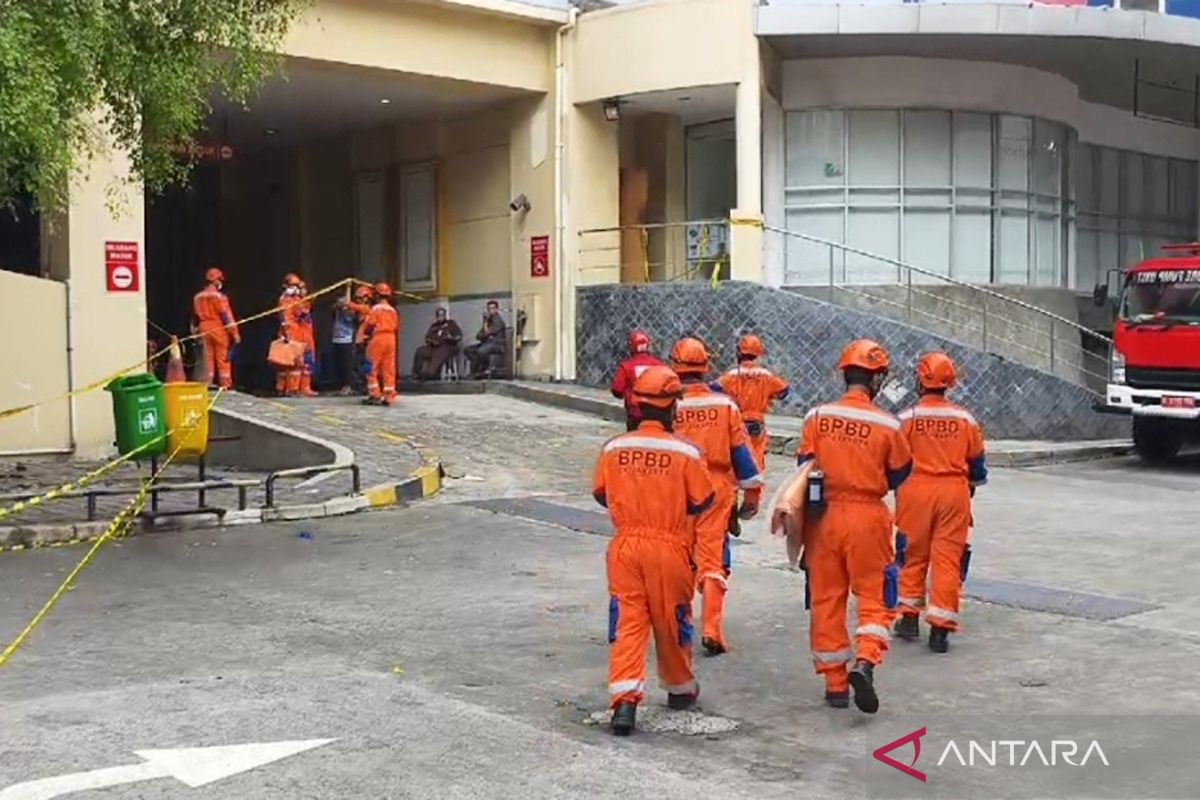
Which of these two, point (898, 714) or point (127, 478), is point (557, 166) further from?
point (898, 714)

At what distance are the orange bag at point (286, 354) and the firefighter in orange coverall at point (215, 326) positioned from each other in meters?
0.93

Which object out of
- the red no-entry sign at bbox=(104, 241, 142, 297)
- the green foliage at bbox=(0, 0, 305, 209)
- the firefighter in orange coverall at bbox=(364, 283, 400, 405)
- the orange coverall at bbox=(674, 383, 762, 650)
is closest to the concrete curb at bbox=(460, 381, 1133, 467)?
the firefighter in orange coverall at bbox=(364, 283, 400, 405)

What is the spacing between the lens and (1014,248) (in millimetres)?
23109

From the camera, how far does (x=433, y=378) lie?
24.3 meters

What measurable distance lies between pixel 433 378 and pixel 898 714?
18396mm

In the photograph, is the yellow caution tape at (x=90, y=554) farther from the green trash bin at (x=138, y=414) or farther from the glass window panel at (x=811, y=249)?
the glass window panel at (x=811, y=249)

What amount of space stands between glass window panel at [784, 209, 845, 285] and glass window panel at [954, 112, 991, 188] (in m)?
2.12

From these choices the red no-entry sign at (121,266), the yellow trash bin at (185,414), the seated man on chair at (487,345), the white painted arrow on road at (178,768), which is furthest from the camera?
the seated man on chair at (487,345)

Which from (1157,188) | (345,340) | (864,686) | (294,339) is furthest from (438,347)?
(864,686)

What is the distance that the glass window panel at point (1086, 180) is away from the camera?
2603 centimetres

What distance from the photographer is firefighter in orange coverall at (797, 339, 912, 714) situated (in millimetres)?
6527

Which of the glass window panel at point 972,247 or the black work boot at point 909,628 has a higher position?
the glass window panel at point 972,247

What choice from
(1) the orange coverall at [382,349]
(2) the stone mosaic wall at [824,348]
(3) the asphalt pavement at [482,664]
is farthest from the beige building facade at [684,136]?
(3) the asphalt pavement at [482,664]

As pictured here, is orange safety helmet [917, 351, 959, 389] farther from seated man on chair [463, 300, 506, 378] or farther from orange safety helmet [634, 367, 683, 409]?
seated man on chair [463, 300, 506, 378]
